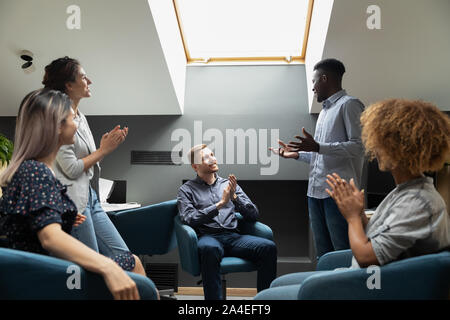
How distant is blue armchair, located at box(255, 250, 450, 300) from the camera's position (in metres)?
1.37

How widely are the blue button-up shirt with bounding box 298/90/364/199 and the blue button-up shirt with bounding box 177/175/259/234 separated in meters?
0.70

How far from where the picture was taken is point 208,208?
315 cm

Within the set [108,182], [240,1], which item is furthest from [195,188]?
[240,1]

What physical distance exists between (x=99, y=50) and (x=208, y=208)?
1.66 meters

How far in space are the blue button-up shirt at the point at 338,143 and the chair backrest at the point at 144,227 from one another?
53.0 inches

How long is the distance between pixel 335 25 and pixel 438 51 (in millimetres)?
892

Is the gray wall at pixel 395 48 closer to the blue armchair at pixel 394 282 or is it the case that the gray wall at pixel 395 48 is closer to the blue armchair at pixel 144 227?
the blue armchair at pixel 144 227

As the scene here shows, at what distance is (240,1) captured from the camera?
397 centimetres

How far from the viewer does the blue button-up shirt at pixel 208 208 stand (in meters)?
3.14

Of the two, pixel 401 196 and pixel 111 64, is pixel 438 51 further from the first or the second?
pixel 111 64
